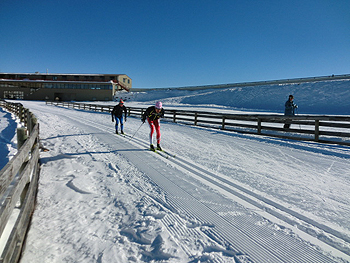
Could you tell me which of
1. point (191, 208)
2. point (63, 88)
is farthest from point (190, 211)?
point (63, 88)

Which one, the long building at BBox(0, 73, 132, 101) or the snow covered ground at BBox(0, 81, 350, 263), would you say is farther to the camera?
the long building at BBox(0, 73, 132, 101)

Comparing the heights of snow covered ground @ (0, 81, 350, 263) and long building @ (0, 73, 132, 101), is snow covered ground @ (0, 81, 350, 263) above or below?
below

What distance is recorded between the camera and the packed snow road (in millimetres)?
2252

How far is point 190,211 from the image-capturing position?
3057 mm

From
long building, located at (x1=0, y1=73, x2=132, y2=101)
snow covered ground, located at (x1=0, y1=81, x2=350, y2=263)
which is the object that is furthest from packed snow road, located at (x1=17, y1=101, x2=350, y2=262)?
long building, located at (x1=0, y1=73, x2=132, y2=101)

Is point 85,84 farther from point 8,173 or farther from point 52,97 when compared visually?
point 8,173

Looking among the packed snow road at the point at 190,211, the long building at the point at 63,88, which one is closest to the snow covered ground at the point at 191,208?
the packed snow road at the point at 190,211

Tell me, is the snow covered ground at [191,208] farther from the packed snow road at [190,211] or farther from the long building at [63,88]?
the long building at [63,88]

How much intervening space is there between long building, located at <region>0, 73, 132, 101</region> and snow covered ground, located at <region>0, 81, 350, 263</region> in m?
53.5

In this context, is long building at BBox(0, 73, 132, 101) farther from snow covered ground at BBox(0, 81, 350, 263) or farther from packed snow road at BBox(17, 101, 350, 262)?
packed snow road at BBox(17, 101, 350, 262)

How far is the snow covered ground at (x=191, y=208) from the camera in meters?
2.26

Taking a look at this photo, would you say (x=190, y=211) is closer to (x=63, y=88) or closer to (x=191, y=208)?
(x=191, y=208)

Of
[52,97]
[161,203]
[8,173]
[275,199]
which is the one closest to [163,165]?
[161,203]

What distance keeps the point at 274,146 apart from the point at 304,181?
11.9ft
